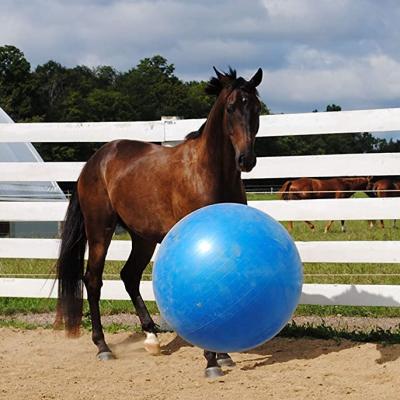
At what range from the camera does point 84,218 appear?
685 cm

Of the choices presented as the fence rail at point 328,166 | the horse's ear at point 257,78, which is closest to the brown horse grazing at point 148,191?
the horse's ear at point 257,78

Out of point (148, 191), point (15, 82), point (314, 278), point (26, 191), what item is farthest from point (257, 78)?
point (15, 82)

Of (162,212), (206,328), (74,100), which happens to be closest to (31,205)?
(162,212)

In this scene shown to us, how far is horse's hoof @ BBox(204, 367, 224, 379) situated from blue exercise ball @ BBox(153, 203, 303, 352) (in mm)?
893

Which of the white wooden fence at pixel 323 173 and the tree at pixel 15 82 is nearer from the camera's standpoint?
the white wooden fence at pixel 323 173

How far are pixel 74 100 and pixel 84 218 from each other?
6782 centimetres

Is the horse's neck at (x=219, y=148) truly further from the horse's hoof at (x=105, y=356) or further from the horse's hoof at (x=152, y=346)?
the horse's hoof at (x=105, y=356)

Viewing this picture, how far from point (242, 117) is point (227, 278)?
153 centimetres

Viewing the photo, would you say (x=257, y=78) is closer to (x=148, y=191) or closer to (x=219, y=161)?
(x=219, y=161)

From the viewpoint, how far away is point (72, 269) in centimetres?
Result: 691

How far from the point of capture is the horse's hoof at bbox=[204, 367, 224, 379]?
531cm

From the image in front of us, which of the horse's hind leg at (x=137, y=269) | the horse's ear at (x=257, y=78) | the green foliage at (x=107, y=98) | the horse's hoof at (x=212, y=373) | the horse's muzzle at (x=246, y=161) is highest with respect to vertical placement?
the green foliage at (x=107, y=98)

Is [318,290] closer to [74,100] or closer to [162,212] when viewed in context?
[162,212]

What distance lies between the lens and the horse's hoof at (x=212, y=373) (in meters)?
5.31
